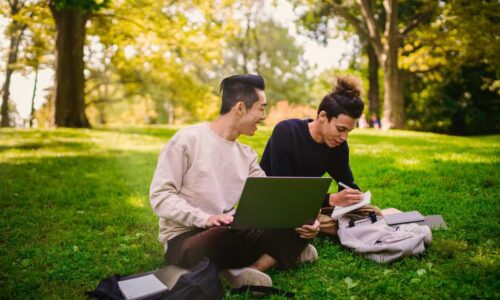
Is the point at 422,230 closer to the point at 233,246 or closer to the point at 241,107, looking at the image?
the point at 233,246

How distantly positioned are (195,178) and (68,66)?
11639 millimetres

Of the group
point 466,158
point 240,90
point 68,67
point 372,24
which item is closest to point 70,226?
point 240,90

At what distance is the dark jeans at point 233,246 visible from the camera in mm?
2941

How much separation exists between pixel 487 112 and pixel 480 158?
19.2m

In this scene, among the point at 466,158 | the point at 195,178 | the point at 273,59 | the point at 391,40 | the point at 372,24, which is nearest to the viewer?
the point at 195,178

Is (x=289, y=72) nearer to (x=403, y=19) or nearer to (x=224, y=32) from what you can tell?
(x=403, y=19)

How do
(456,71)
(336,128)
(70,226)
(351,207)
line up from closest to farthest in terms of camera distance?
(351,207) → (336,128) → (70,226) → (456,71)

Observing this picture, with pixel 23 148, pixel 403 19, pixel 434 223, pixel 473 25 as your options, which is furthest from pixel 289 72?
pixel 434 223

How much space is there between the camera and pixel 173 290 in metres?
2.65

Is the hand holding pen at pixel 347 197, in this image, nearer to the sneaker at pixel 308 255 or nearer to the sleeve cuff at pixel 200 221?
the sneaker at pixel 308 255

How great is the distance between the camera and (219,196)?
3.13 m

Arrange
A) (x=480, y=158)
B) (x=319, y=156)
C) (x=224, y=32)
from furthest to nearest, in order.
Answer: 1. (x=224, y=32)
2. (x=480, y=158)
3. (x=319, y=156)

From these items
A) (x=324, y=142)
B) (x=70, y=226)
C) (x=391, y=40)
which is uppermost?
(x=391, y=40)

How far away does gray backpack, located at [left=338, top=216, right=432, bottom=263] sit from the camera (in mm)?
3502
